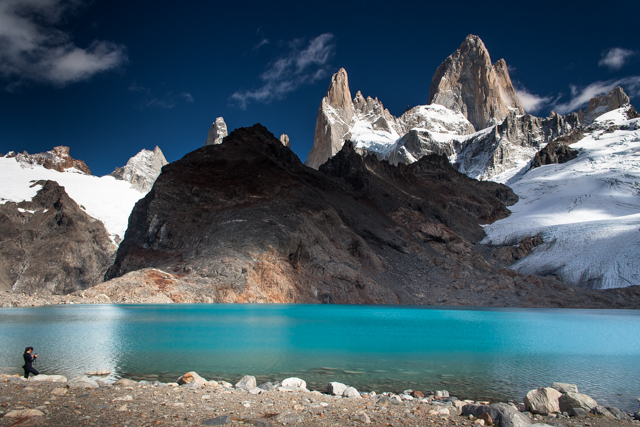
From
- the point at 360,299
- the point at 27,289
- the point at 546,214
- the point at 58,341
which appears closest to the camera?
the point at 58,341

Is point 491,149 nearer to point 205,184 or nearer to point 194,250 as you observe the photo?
point 205,184

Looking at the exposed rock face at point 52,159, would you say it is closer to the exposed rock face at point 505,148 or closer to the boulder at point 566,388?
the exposed rock face at point 505,148

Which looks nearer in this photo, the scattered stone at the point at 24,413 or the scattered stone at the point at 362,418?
the scattered stone at the point at 24,413

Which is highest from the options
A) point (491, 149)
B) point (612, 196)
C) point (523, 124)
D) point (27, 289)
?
point (523, 124)

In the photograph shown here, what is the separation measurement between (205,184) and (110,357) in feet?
192

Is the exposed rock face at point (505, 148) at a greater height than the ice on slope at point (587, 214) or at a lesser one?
greater

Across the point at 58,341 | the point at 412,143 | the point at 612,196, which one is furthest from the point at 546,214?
the point at 58,341

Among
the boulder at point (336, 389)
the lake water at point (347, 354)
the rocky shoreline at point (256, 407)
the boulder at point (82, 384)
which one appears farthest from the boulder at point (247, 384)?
the boulder at point (82, 384)

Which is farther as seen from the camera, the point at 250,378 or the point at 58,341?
the point at 58,341

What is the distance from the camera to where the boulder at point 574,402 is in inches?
380

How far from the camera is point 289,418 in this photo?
25.7 feet

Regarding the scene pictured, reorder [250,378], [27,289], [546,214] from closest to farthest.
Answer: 1. [250,378]
2. [27,289]
3. [546,214]

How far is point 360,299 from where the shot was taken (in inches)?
2142

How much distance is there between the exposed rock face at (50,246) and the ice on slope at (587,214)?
9926 cm
